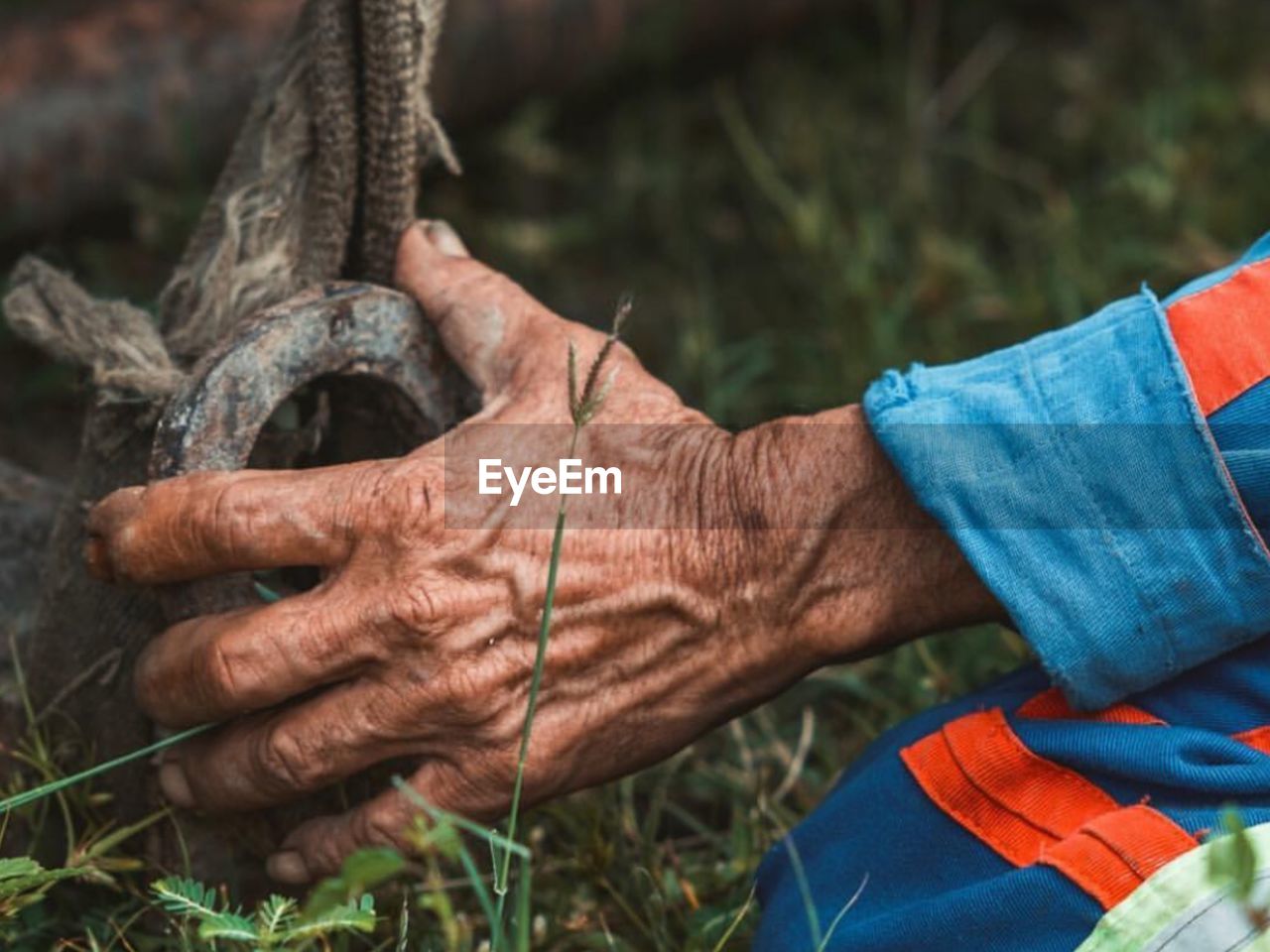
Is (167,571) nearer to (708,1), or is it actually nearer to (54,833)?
(54,833)

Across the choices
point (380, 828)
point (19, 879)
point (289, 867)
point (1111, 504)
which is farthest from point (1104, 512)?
point (19, 879)

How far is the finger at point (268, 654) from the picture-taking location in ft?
4.77

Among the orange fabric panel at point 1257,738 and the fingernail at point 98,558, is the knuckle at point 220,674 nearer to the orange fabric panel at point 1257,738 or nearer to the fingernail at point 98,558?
the fingernail at point 98,558

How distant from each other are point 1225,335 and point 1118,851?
43 cm

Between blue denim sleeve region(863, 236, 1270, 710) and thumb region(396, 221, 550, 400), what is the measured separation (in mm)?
373

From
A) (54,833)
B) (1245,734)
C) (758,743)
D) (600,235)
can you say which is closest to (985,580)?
(1245,734)

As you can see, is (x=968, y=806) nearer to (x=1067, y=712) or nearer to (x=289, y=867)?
(x=1067, y=712)

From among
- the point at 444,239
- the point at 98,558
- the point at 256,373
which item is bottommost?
Answer: the point at 98,558

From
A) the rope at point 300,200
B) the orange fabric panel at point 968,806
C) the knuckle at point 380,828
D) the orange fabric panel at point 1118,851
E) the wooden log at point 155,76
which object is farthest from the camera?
the wooden log at point 155,76

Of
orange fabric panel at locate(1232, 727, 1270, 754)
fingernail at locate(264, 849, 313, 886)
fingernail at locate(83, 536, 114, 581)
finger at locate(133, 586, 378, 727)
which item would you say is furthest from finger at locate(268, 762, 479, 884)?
orange fabric panel at locate(1232, 727, 1270, 754)

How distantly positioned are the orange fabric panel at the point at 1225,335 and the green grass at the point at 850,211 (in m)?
0.62

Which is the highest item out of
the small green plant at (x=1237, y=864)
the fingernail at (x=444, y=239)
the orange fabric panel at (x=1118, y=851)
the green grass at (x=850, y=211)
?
the green grass at (x=850, y=211)

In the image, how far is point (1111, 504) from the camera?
146cm

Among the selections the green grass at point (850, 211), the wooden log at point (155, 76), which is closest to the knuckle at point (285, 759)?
the green grass at point (850, 211)
